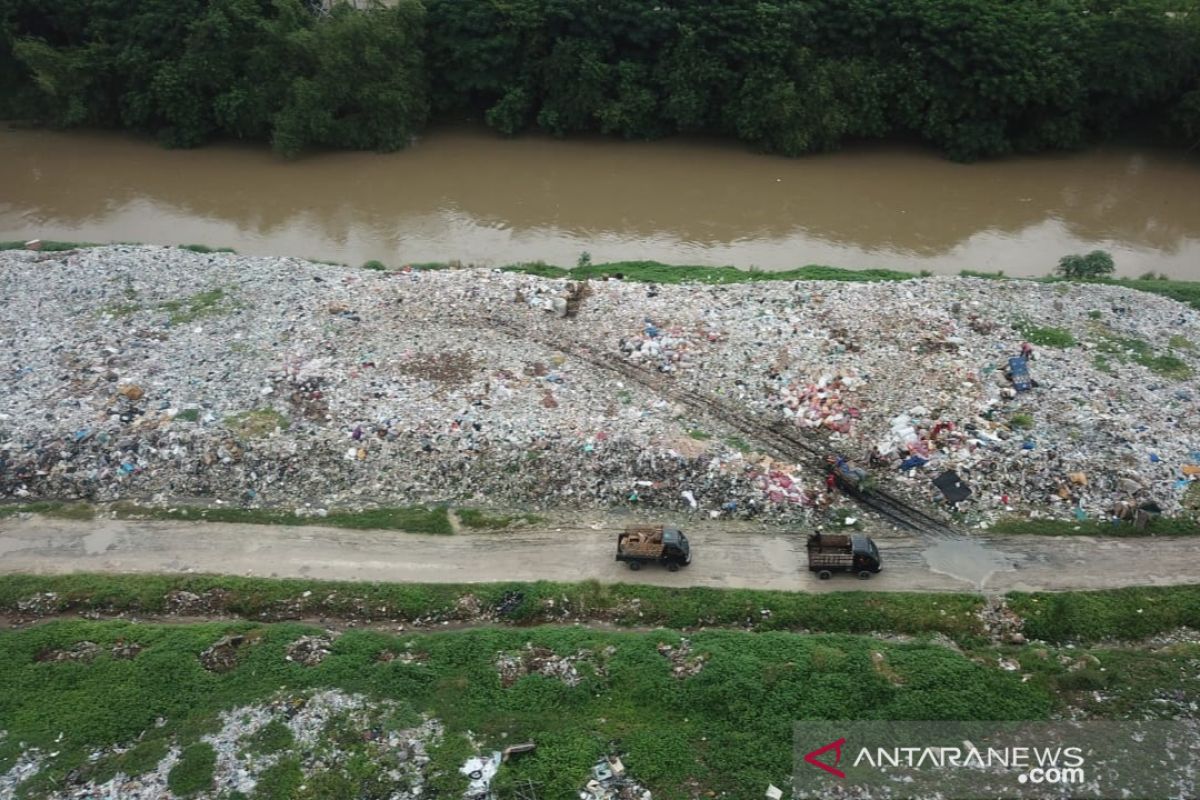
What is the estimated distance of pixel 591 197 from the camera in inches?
1068

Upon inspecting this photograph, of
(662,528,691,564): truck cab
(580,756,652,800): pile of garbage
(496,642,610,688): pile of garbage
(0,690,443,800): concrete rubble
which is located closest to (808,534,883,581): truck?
(662,528,691,564): truck cab

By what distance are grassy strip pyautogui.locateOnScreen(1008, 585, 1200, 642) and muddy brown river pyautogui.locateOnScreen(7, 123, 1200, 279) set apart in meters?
12.4

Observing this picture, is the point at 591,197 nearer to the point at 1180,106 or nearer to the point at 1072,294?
the point at 1072,294

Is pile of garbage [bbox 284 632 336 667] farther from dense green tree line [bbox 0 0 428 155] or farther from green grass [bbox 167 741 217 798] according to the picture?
dense green tree line [bbox 0 0 428 155]

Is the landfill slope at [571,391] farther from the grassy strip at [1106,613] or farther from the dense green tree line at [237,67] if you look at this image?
the dense green tree line at [237,67]

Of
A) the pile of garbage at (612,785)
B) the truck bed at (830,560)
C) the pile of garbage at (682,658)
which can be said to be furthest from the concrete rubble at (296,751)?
the truck bed at (830,560)

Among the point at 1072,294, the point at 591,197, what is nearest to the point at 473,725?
the point at 1072,294

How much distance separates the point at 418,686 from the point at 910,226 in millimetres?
20430

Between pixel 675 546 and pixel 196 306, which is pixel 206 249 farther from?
pixel 675 546

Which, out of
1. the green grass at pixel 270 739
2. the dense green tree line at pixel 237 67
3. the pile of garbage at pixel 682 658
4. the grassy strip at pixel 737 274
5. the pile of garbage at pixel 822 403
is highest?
the dense green tree line at pixel 237 67

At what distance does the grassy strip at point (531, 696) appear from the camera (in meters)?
10.6

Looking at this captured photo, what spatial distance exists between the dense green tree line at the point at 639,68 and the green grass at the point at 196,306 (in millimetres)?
10648

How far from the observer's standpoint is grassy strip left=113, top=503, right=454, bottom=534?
14.4m

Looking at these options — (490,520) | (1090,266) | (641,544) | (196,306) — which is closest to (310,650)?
(490,520)
